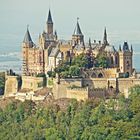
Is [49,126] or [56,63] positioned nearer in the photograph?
[49,126]

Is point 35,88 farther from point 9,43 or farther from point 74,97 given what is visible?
point 9,43

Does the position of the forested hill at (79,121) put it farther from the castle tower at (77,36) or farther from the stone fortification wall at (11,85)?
the castle tower at (77,36)

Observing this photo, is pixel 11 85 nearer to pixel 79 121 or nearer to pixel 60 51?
pixel 60 51

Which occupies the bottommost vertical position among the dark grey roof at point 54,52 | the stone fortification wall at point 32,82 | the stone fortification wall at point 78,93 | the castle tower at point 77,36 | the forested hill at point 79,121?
the forested hill at point 79,121

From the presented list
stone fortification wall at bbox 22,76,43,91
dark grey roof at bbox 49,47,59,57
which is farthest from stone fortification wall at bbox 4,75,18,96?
dark grey roof at bbox 49,47,59,57

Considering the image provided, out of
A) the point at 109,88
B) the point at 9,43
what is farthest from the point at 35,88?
the point at 9,43

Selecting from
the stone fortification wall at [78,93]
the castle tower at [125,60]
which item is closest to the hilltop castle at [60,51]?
the castle tower at [125,60]
